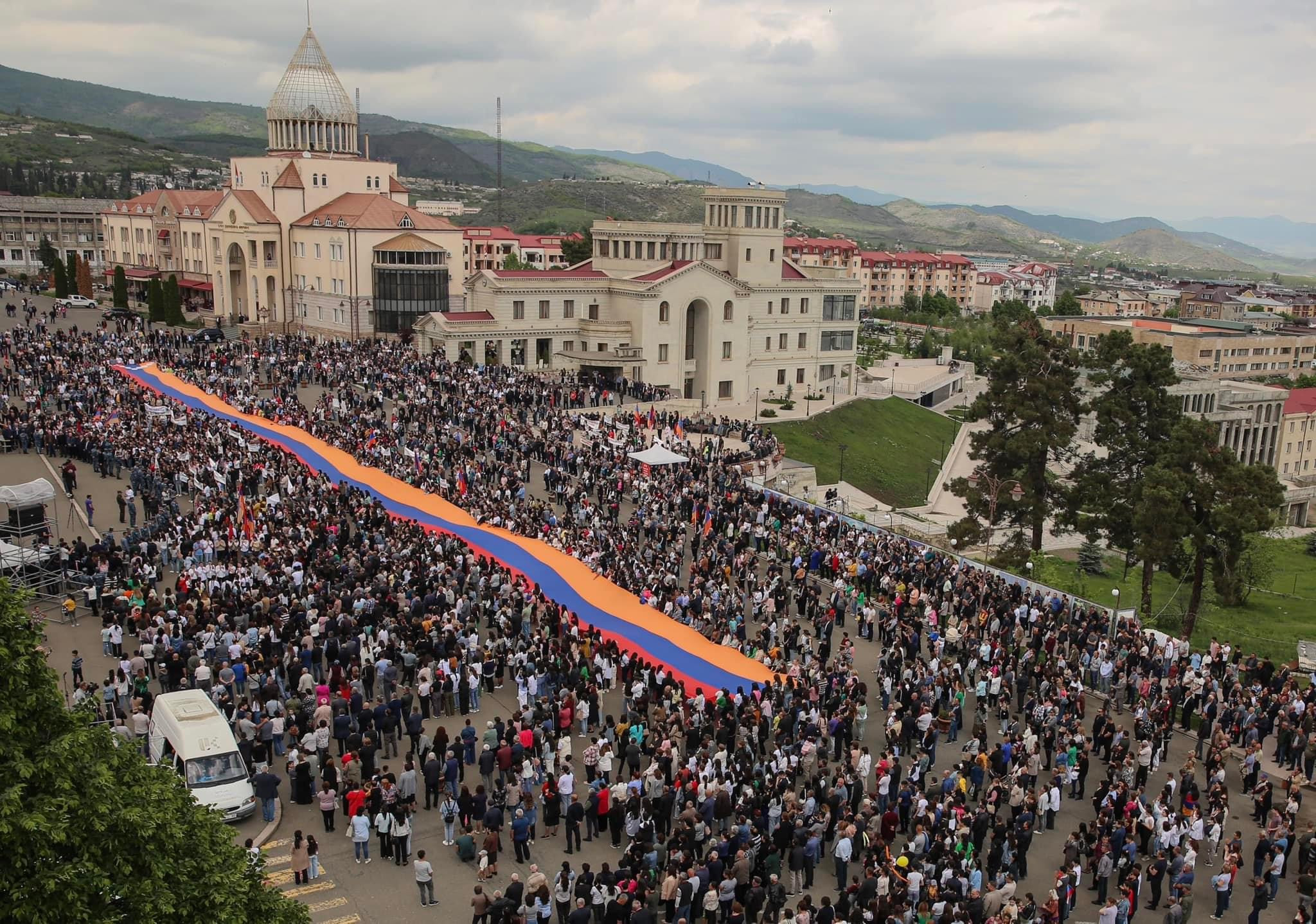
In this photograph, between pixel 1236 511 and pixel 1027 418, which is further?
pixel 1027 418

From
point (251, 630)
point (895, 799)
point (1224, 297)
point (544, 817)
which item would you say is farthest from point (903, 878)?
point (1224, 297)

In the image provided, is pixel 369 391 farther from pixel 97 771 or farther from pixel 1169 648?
pixel 97 771

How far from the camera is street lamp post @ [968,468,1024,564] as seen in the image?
4244 cm

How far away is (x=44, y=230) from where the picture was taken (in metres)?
129

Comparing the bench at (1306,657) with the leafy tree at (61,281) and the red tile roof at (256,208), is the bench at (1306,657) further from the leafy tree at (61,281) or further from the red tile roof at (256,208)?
the leafy tree at (61,281)

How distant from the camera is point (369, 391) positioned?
5034 centimetres

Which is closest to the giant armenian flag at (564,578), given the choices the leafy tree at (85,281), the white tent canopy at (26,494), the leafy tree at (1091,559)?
the white tent canopy at (26,494)

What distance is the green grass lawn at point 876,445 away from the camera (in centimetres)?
6800

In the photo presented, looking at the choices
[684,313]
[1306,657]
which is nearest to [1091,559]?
[1306,657]

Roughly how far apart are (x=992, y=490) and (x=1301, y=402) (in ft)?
263

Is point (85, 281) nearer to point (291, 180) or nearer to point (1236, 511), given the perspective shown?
point (291, 180)

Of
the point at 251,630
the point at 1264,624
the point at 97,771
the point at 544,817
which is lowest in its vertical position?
the point at 1264,624

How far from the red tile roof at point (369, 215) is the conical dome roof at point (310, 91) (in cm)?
889

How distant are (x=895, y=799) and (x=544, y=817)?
631 cm
